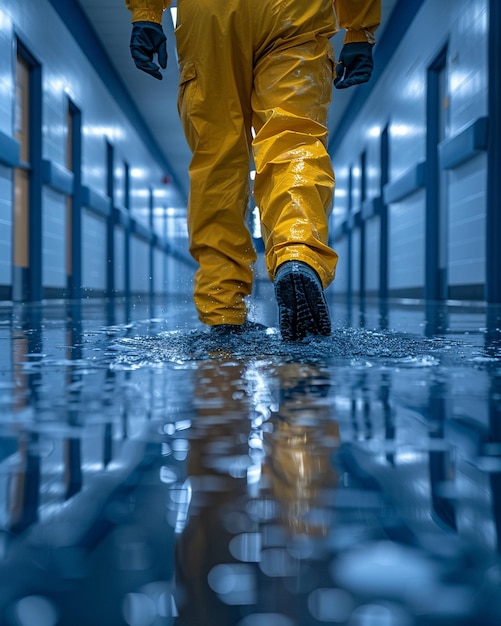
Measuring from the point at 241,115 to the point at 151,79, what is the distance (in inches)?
377

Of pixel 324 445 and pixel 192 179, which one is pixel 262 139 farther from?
pixel 324 445

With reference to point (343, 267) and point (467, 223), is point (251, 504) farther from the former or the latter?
point (343, 267)

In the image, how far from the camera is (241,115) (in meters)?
1.81

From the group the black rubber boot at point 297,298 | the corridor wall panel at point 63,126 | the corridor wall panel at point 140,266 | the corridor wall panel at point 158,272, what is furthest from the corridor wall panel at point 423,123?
the corridor wall panel at point 158,272

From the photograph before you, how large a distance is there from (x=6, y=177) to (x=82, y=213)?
10.5 feet

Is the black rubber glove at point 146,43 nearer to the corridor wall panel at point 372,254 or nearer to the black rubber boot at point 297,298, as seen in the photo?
the black rubber boot at point 297,298

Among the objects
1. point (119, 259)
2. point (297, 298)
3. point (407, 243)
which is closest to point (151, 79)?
point (119, 259)

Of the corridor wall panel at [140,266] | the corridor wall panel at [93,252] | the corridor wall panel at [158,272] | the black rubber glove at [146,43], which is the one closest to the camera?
the black rubber glove at [146,43]

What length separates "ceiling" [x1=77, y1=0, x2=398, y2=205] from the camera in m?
8.44

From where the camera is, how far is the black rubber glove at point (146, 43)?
1.86m

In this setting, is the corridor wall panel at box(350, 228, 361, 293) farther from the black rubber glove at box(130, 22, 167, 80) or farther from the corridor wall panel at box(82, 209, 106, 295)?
the black rubber glove at box(130, 22, 167, 80)

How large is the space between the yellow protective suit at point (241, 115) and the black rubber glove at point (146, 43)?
0.10 ft

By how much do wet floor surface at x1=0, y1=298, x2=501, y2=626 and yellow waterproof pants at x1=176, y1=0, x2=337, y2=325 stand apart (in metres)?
0.89

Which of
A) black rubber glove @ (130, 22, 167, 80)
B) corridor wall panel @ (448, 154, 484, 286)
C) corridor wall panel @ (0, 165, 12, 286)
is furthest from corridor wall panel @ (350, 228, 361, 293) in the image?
black rubber glove @ (130, 22, 167, 80)
